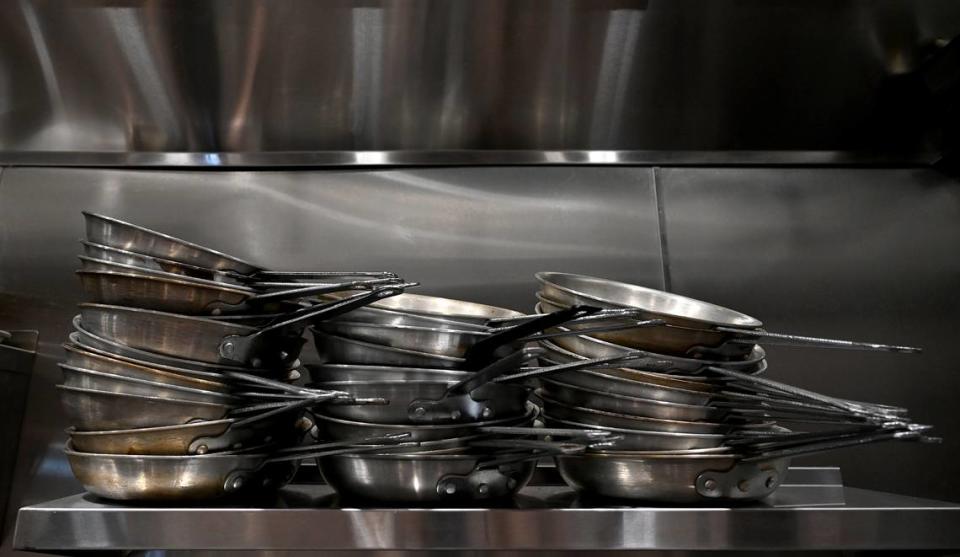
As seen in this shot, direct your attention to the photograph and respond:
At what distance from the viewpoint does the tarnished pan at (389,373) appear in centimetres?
100

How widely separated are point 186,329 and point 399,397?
27 cm

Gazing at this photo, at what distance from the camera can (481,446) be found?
3.24 feet

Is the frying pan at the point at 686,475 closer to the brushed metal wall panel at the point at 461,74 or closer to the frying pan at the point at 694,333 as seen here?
the frying pan at the point at 694,333

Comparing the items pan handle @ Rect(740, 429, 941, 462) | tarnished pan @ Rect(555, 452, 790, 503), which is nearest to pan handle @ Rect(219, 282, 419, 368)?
tarnished pan @ Rect(555, 452, 790, 503)

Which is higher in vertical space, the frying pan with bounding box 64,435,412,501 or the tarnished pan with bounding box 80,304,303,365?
the tarnished pan with bounding box 80,304,303,365

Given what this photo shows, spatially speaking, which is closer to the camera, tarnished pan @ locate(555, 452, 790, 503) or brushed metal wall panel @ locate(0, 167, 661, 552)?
tarnished pan @ locate(555, 452, 790, 503)

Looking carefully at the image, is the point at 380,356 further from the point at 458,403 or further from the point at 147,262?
the point at 147,262

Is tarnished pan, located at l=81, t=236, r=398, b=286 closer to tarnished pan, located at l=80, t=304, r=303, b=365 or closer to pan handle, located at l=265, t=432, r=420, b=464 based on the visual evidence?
tarnished pan, located at l=80, t=304, r=303, b=365

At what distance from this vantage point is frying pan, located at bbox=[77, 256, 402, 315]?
100 centimetres

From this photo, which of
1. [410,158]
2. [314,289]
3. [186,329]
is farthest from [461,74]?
[186,329]

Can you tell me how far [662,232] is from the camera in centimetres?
158

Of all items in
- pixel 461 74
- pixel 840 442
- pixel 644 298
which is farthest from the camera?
pixel 461 74

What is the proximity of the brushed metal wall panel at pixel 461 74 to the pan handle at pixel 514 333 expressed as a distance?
0.67 meters

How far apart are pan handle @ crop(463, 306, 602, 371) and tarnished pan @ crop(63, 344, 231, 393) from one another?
0.99 feet
